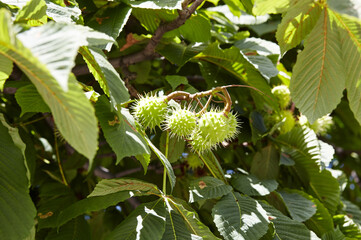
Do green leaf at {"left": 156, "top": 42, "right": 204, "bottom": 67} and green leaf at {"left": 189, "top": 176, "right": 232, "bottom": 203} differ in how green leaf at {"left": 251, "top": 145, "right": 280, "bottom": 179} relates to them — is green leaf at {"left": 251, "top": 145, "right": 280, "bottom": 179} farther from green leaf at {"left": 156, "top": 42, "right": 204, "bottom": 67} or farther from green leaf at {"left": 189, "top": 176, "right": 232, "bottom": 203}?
green leaf at {"left": 156, "top": 42, "right": 204, "bottom": 67}

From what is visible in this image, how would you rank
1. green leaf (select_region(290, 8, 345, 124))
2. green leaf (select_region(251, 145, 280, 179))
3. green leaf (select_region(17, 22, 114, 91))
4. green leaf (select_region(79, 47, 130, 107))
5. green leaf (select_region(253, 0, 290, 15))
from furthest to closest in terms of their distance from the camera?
green leaf (select_region(251, 145, 280, 179)) < green leaf (select_region(290, 8, 345, 124)) < green leaf (select_region(253, 0, 290, 15)) < green leaf (select_region(79, 47, 130, 107)) < green leaf (select_region(17, 22, 114, 91))

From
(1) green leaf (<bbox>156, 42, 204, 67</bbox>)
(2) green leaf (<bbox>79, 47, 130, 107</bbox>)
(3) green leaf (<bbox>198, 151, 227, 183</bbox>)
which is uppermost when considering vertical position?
(2) green leaf (<bbox>79, 47, 130, 107</bbox>)

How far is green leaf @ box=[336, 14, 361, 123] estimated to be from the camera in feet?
4.35

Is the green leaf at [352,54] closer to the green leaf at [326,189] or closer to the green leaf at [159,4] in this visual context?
the green leaf at [159,4]

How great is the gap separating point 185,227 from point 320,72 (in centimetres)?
69

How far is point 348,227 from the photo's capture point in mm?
1918

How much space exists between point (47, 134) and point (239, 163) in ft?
3.51

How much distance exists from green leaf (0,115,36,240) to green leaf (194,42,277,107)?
38.4 inches

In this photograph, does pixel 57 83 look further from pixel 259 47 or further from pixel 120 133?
pixel 259 47

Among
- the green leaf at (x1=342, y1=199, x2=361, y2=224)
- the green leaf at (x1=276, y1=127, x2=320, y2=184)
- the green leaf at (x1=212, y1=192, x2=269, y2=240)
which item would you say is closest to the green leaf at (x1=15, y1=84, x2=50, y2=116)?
the green leaf at (x1=212, y1=192, x2=269, y2=240)

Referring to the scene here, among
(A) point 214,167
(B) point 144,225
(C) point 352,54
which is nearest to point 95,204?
(B) point 144,225

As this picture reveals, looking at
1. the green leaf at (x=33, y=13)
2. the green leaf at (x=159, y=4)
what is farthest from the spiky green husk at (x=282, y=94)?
the green leaf at (x=33, y=13)

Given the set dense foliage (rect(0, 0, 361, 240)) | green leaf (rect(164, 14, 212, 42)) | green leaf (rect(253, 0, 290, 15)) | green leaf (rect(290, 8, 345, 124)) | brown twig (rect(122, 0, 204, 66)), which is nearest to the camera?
dense foliage (rect(0, 0, 361, 240))

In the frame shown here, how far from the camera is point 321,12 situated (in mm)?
1379
